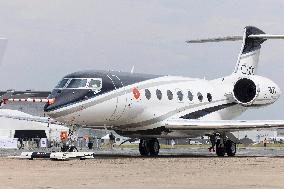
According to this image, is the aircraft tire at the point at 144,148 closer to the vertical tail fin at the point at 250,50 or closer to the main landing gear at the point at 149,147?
the main landing gear at the point at 149,147

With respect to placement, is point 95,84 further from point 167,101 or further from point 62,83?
point 167,101

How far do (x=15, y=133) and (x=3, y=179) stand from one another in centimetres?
6293

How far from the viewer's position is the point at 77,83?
29016 mm

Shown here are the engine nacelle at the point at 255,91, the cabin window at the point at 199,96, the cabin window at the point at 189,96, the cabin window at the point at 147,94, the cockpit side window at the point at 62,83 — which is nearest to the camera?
the cockpit side window at the point at 62,83

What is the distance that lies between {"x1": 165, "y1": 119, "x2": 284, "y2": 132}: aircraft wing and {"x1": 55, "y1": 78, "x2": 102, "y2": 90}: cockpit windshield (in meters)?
5.30

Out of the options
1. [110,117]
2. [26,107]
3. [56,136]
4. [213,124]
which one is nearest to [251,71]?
[213,124]

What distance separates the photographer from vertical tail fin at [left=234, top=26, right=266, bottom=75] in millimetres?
39250

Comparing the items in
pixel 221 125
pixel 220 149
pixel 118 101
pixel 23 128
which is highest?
pixel 23 128

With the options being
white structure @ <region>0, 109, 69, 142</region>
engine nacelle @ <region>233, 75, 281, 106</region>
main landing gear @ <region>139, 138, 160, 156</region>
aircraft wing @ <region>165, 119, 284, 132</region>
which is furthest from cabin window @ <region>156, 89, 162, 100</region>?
white structure @ <region>0, 109, 69, 142</region>

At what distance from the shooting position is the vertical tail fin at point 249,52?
3925 centimetres

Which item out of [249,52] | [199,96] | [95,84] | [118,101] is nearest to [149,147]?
[199,96]

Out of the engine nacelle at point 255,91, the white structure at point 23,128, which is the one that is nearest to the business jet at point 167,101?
the engine nacelle at point 255,91

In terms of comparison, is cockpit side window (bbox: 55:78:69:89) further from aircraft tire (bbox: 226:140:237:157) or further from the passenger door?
aircraft tire (bbox: 226:140:237:157)

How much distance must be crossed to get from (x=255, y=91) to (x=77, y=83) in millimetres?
11754
